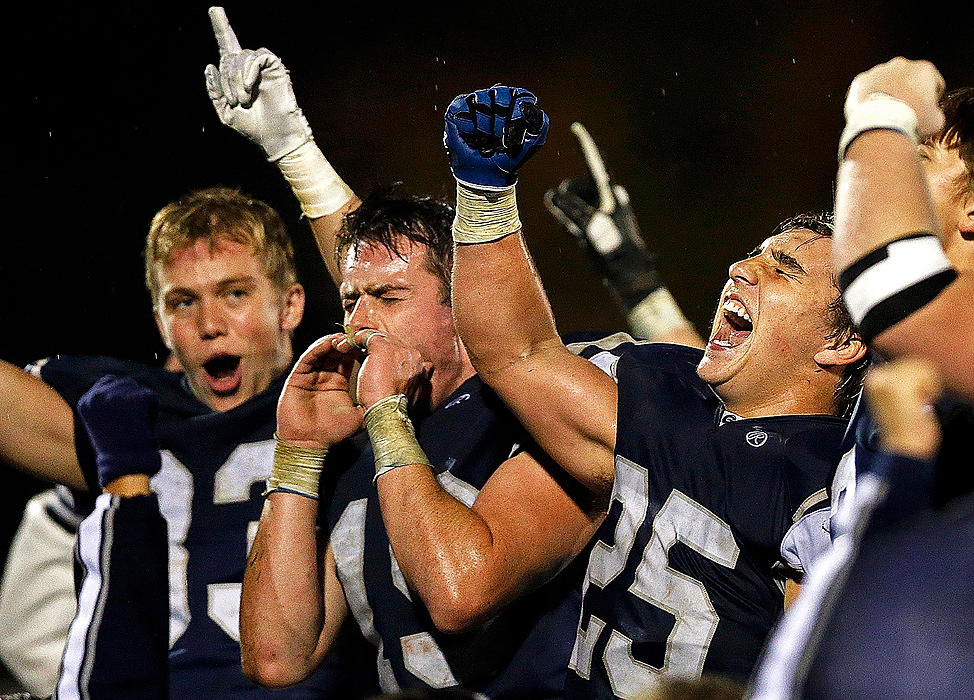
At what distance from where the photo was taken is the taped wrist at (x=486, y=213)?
5.13 ft

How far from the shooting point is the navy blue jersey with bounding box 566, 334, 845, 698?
146 cm

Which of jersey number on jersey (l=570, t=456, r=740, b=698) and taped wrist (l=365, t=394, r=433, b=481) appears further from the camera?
taped wrist (l=365, t=394, r=433, b=481)

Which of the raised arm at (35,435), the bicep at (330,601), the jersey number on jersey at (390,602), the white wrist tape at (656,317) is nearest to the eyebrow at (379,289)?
the jersey number on jersey at (390,602)

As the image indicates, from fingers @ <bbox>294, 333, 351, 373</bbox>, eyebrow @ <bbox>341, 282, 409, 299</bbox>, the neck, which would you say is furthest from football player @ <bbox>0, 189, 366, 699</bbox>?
the neck

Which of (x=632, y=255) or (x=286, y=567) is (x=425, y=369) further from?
(x=632, y=255)

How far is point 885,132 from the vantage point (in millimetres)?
1073

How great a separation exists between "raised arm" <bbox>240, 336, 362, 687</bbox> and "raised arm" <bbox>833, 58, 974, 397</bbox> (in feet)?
3.72

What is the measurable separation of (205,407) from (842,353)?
4.71 feet

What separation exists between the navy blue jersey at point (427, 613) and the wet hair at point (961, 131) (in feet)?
2.58

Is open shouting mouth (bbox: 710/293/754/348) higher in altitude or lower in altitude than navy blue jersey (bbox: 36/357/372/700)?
higher

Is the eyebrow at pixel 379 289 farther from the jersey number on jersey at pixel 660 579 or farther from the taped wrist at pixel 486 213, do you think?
the jersey number on jersey at pixel 660 579

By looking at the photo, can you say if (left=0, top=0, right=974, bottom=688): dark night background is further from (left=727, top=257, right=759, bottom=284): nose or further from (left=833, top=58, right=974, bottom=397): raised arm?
(left=833, top=58, right=974, bottom=397): raised arm

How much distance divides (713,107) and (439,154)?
3.58 feet

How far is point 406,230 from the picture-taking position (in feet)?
6.68
